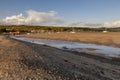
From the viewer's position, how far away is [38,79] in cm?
1127

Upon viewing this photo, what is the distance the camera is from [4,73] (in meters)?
12.4

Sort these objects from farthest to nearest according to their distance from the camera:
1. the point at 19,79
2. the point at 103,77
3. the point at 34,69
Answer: the point at 103,77
the point at 34,69
the point at 19,79

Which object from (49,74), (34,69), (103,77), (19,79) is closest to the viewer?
(19,79)

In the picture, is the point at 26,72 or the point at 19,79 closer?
the point at 19,79

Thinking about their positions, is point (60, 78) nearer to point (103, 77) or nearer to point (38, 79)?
point (38, 79)

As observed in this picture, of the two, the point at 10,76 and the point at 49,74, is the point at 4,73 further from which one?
the point at 49,74

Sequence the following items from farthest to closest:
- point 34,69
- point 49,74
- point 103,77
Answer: point 103,77, point 34,69, point 49,74

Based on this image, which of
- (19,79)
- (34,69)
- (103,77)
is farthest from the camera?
(103,77)

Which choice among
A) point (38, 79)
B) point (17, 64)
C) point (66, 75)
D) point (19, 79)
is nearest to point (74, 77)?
point (66, 75)

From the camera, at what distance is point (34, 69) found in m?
13.3

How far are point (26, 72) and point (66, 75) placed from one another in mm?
1972

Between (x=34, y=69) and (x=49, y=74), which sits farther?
(x=34, y=69)

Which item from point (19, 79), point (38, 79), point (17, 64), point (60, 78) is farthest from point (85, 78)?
point (17, 64)

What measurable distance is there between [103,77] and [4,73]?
5.49m
